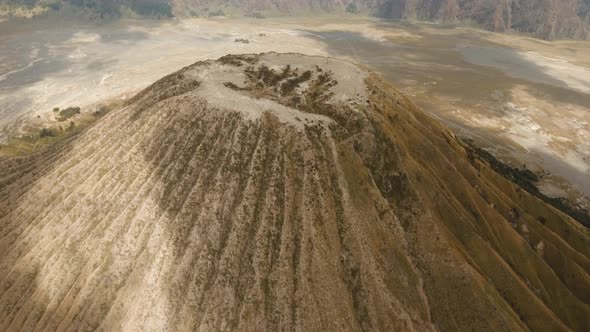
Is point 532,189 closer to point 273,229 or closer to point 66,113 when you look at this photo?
point 273,229

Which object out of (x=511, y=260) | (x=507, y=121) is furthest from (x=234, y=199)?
(x=507, y=121)

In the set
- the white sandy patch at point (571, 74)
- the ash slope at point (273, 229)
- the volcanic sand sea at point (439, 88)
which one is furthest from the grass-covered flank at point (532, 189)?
the white sandy patch at point (571, 74)

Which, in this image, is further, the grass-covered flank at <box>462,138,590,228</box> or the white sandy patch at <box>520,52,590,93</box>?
the white sandy patch at <box>520,52,590,93</box>

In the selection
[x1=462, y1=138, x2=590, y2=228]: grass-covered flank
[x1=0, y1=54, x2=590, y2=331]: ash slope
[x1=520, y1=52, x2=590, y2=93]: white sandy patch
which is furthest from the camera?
[x1=520, y1=52, x2=590, y2=93]: white sandy patch

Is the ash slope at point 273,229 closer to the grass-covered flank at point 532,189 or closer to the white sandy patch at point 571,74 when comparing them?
the grass-covered flank at point 532,189

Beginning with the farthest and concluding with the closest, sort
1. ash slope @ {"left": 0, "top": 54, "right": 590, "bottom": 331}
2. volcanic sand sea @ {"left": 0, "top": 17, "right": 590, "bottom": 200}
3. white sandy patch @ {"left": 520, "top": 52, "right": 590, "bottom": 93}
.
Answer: white sandy patch @ {"left": 520, "top": 52, "right": 590, "bottom": 93} → volcanic sand sea @ {"left": 0, "top": 17, "right": 590, "bottom": 200} → ash slope @ {"left": 0, "top": 54, "right": 590, "bottom": 331}

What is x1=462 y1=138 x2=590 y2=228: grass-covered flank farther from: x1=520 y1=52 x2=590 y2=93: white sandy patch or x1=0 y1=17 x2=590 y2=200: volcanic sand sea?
x1=520 y1=52 x2=590 y2=93: white sandy patch

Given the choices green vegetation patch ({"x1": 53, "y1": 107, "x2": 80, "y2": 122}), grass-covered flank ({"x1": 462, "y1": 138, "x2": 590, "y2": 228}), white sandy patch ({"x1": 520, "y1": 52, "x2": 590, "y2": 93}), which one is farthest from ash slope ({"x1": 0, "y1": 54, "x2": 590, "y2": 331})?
white sandy patch ({"x1": 520, "y1": 52, "x2": 590, "y2": 93})

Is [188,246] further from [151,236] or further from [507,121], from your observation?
[507,121]

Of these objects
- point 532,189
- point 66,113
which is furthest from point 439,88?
point 66,113
